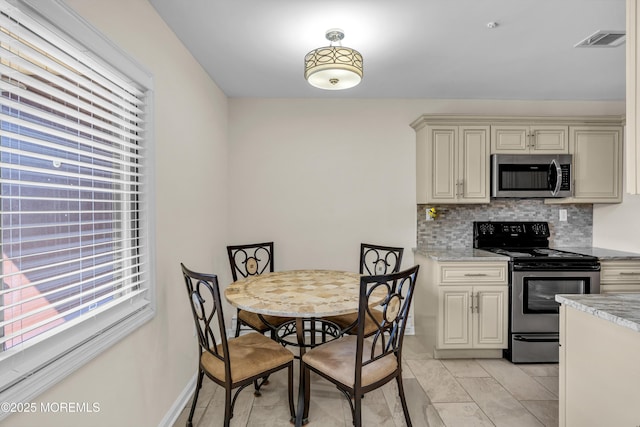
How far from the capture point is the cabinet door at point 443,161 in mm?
3180

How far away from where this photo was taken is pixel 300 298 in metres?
2.01

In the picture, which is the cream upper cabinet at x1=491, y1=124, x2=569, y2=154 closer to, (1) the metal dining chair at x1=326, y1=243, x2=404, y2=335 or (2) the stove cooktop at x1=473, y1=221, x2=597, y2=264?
(2) the stove cooktop at x1=473, y1=221, x2=597, y2=264

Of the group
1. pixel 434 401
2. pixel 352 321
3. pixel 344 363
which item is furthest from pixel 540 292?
pixel 344 363

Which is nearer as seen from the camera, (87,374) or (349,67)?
(87,374)

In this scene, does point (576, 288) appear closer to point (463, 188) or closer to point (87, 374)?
point (463, 188)

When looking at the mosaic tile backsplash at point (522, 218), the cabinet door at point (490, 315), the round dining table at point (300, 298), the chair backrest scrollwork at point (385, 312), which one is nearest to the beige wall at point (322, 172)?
the mosaic tile backsplash at point (522, 218)

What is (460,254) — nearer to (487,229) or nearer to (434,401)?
(487,229)

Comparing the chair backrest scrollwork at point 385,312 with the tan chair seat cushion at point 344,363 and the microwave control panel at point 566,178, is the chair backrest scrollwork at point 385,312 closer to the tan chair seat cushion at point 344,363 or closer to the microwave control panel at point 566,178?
the tan chair seat cushion at point 344,363

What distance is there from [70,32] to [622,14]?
2.84 m

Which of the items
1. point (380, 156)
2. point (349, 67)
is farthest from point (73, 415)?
point (380, 156)

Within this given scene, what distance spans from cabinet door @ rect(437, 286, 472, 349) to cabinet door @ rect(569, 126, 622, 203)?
1.57 m

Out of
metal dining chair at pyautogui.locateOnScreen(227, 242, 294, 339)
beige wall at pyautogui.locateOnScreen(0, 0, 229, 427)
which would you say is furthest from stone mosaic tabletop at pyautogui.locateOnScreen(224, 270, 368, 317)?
beige wall at pyautogui.locateOnScreen(0, 0, 229, 427)

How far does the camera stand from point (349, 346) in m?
2.03

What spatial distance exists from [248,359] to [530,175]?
9.87 feet
